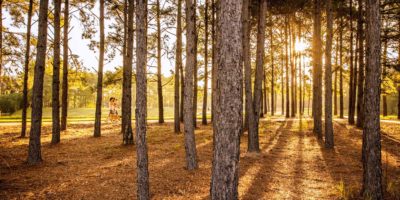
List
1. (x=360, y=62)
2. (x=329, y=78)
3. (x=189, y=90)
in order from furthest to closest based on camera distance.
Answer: (x=360, y=62)
(x=329, y=78)
(x=189, y=90)

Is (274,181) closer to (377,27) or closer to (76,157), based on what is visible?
(377,27)

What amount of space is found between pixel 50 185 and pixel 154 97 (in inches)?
3429

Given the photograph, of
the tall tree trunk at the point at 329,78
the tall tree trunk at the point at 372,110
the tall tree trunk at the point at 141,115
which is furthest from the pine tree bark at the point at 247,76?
the tall tree trunk at the point at 141,115

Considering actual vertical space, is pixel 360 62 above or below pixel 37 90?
above

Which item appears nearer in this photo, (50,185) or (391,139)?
(50,185)

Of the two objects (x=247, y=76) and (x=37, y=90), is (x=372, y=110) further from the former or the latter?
(x=37, y=90)

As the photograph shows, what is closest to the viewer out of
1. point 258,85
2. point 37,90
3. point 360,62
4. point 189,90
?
point 189,90

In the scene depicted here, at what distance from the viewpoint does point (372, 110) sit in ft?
17.3

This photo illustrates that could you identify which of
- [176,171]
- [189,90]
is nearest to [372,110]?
[189,90]

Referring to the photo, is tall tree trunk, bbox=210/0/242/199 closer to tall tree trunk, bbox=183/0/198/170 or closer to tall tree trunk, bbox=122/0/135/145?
tall tree trunk, bbox=183/0/198/170

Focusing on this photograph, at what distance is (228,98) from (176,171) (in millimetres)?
4526

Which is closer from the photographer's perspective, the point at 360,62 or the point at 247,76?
the point at 247,76

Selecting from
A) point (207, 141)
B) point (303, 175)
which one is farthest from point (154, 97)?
point (303, 175)

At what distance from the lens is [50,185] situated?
660cm
